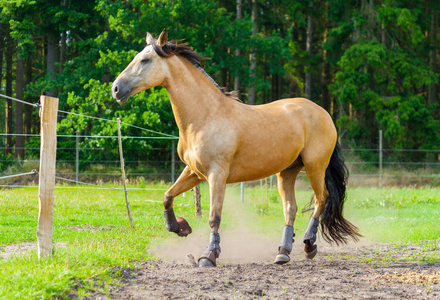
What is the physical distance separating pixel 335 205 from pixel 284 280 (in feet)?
7.44

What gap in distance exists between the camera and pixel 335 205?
22.2ft

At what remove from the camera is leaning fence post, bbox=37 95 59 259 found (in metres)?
4.71

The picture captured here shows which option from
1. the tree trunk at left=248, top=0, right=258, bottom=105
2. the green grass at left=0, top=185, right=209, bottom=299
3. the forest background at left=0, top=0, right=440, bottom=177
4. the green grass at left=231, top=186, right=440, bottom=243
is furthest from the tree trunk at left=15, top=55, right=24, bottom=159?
the green grass at left=231, top=186, right=440, bottom=243

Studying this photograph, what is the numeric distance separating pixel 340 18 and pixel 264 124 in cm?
2196

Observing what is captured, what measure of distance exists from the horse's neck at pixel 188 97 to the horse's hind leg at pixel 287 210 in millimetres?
1463

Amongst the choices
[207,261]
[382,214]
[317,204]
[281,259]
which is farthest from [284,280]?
[382,214]

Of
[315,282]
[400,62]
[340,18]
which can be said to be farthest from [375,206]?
[340,18]

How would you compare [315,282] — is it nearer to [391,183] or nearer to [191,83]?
[191,83]

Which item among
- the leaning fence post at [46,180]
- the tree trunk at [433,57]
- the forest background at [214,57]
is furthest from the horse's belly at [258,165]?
the tree trunk at [433,57]

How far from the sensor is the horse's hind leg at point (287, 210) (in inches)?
230

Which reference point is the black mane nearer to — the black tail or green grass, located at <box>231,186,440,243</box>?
the black tail

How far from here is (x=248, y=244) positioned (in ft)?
24.0

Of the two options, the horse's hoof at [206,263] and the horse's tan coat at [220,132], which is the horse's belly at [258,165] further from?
the horse's hoof at [206,263]

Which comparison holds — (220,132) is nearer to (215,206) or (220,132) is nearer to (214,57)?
(215,206)
